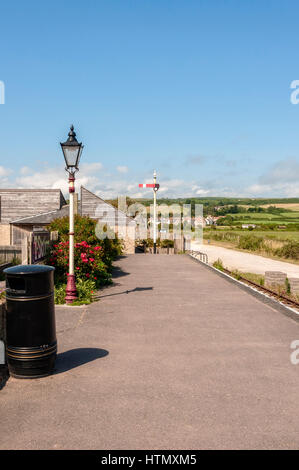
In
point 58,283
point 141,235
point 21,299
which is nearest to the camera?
point 21,299

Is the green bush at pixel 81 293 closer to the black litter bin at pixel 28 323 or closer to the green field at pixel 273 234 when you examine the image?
the black litter bin at pixel 28 323

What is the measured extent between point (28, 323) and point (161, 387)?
1.96 metres

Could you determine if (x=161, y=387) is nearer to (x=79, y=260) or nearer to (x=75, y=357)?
(x=75, y=357)

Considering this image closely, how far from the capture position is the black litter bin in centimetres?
566

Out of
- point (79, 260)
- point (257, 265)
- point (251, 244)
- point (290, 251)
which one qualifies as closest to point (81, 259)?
point (79, 260)

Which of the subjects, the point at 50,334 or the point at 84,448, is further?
the point at 50,334

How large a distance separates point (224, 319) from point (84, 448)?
20.6 feet

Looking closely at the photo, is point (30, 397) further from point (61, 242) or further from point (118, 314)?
point (61, 242)

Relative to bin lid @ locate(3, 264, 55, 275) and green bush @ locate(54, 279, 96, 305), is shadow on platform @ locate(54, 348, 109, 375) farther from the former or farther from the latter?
green bush @ locate(54, 279, 96, 305)

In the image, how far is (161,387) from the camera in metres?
5.55

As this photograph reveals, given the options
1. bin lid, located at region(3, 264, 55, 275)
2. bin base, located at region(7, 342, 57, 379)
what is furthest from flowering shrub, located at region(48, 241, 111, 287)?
bin base, located at region(7, 342, 57, 379)

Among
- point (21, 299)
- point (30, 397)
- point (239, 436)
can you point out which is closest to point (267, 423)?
point (239, 436)
